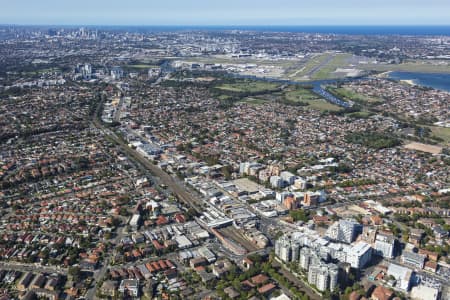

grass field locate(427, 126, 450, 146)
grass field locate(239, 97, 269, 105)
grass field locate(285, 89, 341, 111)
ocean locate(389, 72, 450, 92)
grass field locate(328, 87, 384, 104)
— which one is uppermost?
ocean locate(389, 72, 450, 92)

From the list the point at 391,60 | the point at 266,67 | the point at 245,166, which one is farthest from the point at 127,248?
the point at 391,60

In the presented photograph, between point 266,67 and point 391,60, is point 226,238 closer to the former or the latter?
point 266,67

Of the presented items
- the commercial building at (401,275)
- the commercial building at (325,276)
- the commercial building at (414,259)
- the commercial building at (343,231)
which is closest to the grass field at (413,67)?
the commercial building at (343,231)

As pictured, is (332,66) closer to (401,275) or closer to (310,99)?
(310,99)

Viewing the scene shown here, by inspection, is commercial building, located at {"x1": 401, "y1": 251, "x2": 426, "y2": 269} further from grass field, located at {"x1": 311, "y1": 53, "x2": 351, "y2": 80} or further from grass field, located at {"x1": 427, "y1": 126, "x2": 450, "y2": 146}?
grass field, located at {"x1": 311, "y1": 53, "x2": 351, "y2": 80}

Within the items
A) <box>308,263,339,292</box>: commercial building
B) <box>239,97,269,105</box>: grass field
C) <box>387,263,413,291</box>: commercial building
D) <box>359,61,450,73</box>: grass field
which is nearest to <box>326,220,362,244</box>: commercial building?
<box>387,263,413,291</box>: commercial building

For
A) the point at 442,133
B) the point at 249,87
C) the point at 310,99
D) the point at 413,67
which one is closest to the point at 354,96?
the point at 310,99
